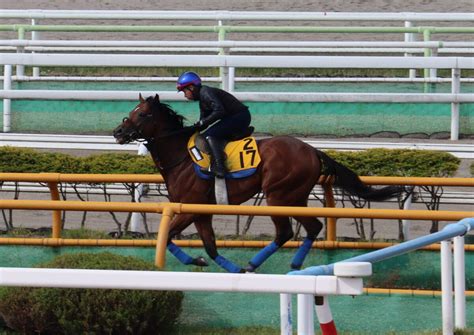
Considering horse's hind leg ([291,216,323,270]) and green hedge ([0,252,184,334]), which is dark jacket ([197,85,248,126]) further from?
green hedge ([0,252,184,334])

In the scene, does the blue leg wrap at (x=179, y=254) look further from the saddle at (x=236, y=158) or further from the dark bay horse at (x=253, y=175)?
the saddle at (x=236, y=158)

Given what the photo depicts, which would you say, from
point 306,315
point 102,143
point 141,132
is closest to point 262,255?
point 141,132

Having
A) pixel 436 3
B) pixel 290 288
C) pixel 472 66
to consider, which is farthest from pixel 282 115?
pixel 436 3

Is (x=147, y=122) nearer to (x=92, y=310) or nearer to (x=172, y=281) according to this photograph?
A: (x=92, y=310)

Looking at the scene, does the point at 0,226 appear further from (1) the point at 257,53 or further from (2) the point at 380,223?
(1) the point at 257,53

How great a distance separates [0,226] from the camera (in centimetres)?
870

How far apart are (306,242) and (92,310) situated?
2.09m

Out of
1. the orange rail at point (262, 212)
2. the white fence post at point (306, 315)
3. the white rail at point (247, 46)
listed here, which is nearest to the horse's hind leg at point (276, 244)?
the orange rail at point (262, 212)

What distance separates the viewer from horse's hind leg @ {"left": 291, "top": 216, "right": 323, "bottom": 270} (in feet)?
21.0

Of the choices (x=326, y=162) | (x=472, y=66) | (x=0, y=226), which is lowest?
(x=0, y=226)

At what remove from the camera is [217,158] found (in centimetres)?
791

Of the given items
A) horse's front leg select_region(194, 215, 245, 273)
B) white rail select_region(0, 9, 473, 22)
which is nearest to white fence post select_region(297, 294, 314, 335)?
horse's front leg select_region(194, 215, 245, 273)

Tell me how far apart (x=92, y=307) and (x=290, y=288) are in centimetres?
215

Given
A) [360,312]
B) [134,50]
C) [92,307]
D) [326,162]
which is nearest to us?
[92,307]
